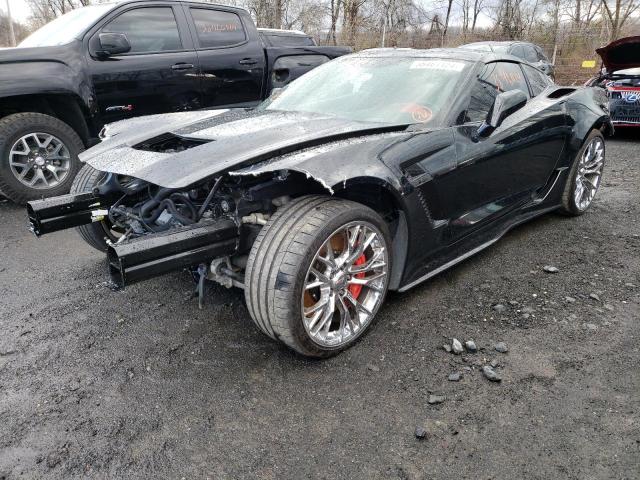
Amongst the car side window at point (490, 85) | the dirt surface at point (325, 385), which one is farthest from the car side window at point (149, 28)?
the car side window at point (490, 85)

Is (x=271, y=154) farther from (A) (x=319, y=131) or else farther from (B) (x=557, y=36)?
(B) (x=557, y=36)

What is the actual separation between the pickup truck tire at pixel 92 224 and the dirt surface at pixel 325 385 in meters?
0.26

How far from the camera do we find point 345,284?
247cm

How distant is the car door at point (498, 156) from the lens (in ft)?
9.57

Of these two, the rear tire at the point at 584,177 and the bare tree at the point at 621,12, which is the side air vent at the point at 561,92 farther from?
the bare tree at the point at 621,12

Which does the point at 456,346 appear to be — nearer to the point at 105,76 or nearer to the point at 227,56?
the point at 105,76

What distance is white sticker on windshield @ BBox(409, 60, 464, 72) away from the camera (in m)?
3.18

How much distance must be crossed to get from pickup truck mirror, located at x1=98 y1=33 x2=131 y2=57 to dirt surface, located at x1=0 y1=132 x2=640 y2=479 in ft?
7.82

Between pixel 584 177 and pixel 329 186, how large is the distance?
3292 mm

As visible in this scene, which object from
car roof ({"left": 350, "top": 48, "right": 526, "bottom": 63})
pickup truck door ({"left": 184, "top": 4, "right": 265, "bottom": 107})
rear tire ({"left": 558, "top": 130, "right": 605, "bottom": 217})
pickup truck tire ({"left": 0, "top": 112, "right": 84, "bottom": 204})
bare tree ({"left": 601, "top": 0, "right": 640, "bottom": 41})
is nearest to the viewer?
car roof ({"left": 350, "top": 48, "right": 526, "bottom": 63})

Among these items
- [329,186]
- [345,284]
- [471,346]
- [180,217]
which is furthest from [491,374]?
[180,217]

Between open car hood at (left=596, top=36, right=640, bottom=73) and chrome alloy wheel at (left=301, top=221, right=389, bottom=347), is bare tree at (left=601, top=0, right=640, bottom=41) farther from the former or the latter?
chrome alloy wheel at (left=301, top=221, right=389, bottom=347)

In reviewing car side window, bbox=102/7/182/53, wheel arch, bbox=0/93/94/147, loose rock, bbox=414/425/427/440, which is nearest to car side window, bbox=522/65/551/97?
loose rock, bbox=414/425/427/440

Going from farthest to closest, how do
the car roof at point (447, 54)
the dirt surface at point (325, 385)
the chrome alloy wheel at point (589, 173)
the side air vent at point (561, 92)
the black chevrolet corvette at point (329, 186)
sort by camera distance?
the chrome alloy wheel at point (589, 173)
the side air vent at point (561, 92)
the car roof at point (447, 54)
the black chevrolet corvette at point (329, 186)
the dirt surface at point (325, 385)
